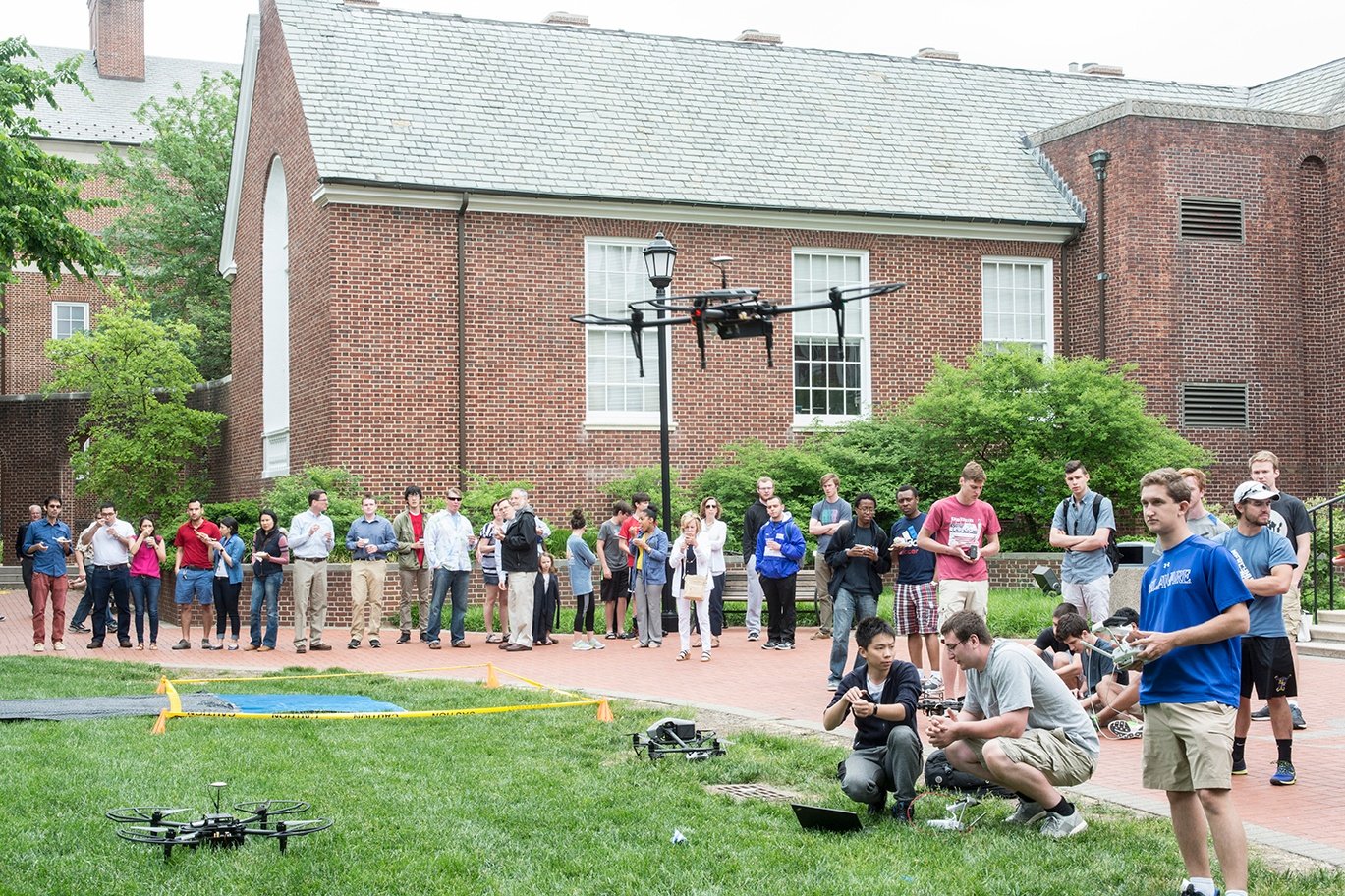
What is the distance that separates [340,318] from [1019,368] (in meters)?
11.0

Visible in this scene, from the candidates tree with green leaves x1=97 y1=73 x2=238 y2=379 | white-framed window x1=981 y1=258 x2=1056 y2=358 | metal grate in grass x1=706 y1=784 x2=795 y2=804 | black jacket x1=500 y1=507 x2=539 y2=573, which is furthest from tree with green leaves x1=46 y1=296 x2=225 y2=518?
metal grate in grass x1=706 y1=784 x2=795 y2=804

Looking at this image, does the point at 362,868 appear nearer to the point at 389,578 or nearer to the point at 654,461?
the point at 389,578

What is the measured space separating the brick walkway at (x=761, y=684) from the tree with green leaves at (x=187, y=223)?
18.5 m

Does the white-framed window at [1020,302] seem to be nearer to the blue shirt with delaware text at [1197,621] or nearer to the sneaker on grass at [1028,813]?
the sneaker on grass at [1028,813]

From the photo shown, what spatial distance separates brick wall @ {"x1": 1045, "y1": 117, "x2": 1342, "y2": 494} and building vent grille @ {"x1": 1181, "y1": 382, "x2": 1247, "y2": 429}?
144 millimetres

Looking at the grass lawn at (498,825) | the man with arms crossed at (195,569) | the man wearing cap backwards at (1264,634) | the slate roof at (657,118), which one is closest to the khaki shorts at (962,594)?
the grass lawn at (498,825)

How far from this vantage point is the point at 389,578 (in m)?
21.5

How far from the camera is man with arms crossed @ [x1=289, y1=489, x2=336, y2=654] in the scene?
18078mm

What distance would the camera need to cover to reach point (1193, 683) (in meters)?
6.34

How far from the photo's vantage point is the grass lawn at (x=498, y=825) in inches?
259

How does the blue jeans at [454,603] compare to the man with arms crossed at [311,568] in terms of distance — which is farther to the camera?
the blue jeans at [454,603]

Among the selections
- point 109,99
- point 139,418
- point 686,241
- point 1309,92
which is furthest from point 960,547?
point 109,99

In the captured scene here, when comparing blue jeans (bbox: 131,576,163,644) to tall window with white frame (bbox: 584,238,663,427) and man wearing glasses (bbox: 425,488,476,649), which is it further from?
tall window with white frame (bbox: 584,238,663,427)

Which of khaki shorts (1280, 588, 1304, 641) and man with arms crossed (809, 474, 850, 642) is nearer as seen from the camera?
khaki shorts (1280, 588, 1304, 641)
